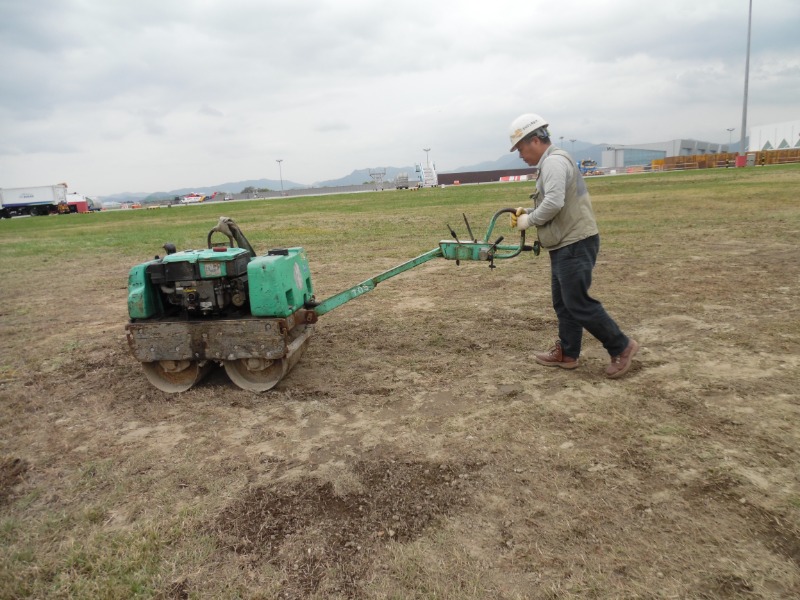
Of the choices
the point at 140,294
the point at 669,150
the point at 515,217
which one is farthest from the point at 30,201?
the point at 669,150

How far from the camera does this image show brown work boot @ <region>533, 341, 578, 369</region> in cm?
455

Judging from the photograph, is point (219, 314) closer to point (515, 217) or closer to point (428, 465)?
point (428, 465)

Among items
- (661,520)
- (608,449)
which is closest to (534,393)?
(608,449)

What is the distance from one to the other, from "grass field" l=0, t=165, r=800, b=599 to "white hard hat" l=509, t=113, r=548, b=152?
6.16 feet

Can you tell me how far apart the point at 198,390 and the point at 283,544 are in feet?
7.53

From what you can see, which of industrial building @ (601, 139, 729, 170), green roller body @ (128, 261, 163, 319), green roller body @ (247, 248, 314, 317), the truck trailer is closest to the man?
green roller body @ (247, 248, 314, 317)

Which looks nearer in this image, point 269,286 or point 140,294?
point 269,286

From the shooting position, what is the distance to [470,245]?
4.71 metres

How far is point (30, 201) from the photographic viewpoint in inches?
2190

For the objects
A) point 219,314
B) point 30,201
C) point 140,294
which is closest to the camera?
point 140,294

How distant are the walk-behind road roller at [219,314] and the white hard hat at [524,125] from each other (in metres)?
0.61

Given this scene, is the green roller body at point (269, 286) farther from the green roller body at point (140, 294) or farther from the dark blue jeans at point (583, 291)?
the dark blue jeans at point (583, 291)

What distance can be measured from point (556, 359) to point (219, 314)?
280cm

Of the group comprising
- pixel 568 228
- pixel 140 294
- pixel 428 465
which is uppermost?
pixel 568 228
